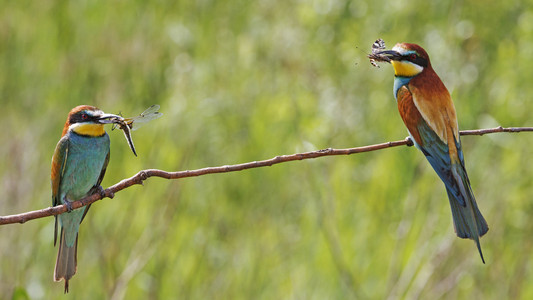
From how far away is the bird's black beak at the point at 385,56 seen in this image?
155 cm

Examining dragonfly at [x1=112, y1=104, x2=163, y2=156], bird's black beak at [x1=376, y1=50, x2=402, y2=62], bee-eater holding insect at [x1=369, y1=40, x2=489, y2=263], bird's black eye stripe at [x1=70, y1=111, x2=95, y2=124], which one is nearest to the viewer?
dragonfly at [x1=112, y1=104, x2=163, y2=156]

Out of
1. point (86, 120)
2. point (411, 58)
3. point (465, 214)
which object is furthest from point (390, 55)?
point (86, 120)

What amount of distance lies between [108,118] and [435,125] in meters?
0.79

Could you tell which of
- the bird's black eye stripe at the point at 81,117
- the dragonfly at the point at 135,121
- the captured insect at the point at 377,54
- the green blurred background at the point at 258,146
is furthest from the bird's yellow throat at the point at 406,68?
the green blurred background at the point at 258,146

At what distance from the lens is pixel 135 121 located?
1318 millimetres

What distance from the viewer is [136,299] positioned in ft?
12.3

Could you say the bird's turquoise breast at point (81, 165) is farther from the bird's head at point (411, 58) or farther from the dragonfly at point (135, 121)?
the bird's head at point (411, 58)

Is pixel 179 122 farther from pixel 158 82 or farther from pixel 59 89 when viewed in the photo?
pixel 59 89

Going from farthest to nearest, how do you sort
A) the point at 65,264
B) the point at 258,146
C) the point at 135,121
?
the point at 258,146, the point at 65,264, the point at 135,121

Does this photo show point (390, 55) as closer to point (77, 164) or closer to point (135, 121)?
point (135, 121)

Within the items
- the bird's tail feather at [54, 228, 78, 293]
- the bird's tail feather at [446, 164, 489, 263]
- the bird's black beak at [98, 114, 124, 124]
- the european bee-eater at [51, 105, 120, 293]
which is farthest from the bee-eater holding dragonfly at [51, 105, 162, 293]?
the bird's tail feather at [446, 164, 489, 263]

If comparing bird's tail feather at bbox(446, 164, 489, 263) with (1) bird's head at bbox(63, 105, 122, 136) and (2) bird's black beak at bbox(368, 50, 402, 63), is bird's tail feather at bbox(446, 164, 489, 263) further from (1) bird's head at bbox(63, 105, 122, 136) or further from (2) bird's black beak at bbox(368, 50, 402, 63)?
(1) bird's head at bbox(63, 105, 122, 136)

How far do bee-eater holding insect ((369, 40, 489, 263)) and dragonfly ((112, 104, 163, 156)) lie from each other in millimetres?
507

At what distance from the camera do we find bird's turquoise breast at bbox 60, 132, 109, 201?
231 centimetres
